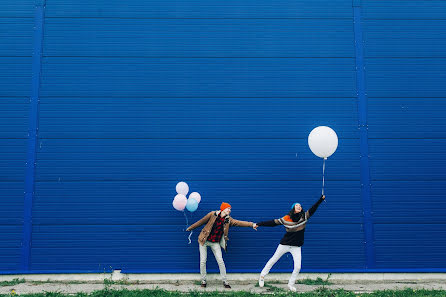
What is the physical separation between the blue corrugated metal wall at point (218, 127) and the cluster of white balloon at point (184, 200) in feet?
1.58

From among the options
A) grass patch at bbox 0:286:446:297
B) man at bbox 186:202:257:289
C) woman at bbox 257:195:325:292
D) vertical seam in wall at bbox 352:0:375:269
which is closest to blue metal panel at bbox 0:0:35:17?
grass patch at bbox 0:286:446:297

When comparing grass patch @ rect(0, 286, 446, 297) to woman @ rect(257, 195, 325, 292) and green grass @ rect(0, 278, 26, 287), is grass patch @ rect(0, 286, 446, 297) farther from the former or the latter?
green grass @ rect(0, 278, 26, 287)

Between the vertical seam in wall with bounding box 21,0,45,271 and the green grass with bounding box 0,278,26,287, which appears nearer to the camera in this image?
the green grass with bounding box 0,278,26,287

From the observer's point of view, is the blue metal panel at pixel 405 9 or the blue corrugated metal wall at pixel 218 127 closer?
the blue corrugated metal wall at pixel 218 127

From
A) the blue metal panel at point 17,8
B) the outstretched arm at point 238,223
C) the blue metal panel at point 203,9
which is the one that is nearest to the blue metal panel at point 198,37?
the blue metal panel at point 203,9

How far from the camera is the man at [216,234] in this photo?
6855 mm

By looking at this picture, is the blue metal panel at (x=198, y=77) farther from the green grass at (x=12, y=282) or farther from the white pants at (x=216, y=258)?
the green grass at (x=12, y=282)

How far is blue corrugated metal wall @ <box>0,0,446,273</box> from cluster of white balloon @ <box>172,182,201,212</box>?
0.48 m

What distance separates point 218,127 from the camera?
7941mm

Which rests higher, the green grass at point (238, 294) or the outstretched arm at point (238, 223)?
the outstretched arm at point (238, 223)

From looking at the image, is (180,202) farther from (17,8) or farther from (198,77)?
(17,8)

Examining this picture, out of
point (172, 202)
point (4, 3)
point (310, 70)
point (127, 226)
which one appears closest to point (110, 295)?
point (127, 226)

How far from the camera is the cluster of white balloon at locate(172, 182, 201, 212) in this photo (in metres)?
7.01

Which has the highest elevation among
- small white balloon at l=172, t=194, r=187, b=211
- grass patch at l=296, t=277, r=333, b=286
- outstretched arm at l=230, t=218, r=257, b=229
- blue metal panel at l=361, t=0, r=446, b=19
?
blue metal panel at l=361, t=0, r=446, b=19
